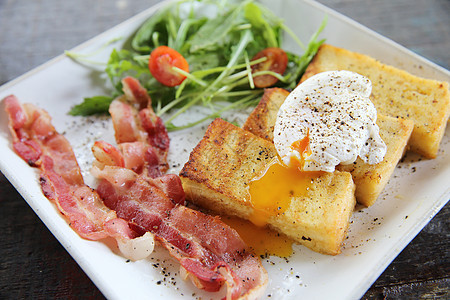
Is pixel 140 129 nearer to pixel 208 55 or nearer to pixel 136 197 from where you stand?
pixel 136 197

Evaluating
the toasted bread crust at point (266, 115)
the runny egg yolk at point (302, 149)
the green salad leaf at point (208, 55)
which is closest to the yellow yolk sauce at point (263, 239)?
the runny egg yolk at point (302, 149)

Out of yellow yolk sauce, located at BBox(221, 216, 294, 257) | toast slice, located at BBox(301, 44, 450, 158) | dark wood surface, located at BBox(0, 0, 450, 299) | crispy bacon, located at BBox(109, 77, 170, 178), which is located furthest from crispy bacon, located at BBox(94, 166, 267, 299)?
toast slice, located at BBox(301, 44, 450, 158)

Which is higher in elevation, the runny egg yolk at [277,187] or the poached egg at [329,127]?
the poached egg at [329,127]

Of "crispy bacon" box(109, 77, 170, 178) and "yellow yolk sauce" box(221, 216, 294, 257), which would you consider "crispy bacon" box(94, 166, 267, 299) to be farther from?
"crispy bacon" box(109, 77, 170, 178)

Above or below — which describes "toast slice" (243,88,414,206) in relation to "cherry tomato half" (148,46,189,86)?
above

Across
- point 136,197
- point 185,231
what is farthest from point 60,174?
point 185,231

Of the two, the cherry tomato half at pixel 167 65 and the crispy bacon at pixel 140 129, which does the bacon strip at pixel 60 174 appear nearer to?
the crispy bacon at pixel 140 129
